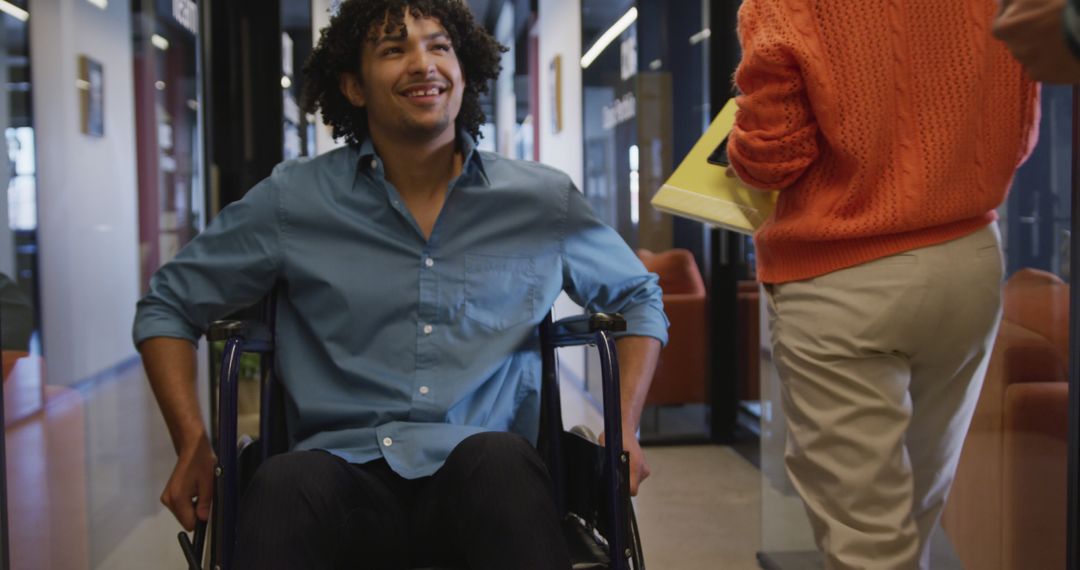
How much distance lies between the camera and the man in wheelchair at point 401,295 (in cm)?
153

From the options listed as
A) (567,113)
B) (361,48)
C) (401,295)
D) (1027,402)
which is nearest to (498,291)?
(401,295)

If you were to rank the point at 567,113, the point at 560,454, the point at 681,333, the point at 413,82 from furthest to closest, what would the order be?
the point at 567,113
the point at 681,333
the point at 413,82
the point at 560,454

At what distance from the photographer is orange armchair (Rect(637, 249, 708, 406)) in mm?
4348

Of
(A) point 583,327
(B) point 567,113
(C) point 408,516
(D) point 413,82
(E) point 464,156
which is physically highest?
(B) point 567,113

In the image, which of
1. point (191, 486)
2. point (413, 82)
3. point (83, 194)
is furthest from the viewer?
point (83, 194)

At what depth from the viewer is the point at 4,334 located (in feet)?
6.06

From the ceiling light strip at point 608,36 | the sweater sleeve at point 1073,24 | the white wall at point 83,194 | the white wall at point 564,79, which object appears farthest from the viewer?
the white wall at point 564,79

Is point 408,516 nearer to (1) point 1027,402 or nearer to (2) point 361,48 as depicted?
(2) point 361,48

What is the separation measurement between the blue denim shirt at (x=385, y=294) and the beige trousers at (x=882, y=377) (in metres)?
0.34

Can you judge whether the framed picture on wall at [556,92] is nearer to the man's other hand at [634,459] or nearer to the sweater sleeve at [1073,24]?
the man's other hand at [634,459]

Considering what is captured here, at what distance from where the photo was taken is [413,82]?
1818mm

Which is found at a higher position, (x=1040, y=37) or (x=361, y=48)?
(x=361, y=48)

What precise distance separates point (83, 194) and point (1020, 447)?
2.05m

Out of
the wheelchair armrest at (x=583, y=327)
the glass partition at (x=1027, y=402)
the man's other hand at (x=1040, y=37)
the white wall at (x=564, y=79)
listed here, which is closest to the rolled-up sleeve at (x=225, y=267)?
the wheelchair armrest at (x=583, y=327)
